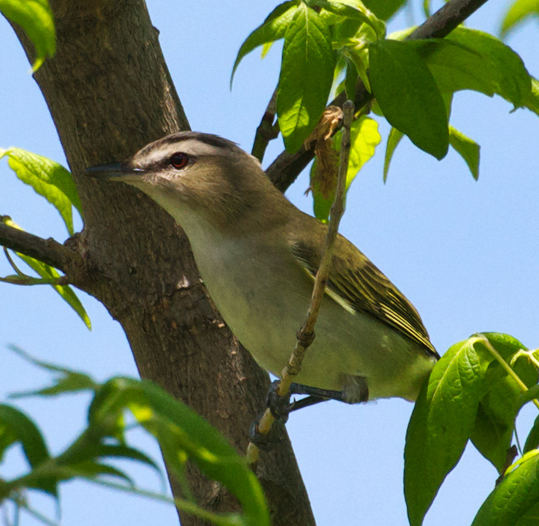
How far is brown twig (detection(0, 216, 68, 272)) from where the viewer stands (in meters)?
3.61

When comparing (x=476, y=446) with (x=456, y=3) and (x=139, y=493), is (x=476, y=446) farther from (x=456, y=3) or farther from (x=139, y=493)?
(x=139, y=493)

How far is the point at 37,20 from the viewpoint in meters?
1.58

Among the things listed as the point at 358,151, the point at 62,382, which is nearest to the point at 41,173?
the point at 358,151

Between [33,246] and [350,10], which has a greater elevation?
[350,10]

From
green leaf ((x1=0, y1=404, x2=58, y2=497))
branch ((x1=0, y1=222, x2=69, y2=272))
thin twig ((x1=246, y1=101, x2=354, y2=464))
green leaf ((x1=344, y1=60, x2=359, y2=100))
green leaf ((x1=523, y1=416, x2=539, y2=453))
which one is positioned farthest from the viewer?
branch ((x1=0, y1=222, x2=69, y2=272))

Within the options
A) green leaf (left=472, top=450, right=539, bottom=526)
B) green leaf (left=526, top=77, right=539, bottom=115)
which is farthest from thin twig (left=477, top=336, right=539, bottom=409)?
green leaf (left=526, top=77, right=539, bottom=115)

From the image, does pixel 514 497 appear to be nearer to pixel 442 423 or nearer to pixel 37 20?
pixel 442 423

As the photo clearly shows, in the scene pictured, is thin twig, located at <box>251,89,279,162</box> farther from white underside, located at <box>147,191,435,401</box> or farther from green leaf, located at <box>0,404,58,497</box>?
A: green leaf, located at <box>0,404,58,497</box>

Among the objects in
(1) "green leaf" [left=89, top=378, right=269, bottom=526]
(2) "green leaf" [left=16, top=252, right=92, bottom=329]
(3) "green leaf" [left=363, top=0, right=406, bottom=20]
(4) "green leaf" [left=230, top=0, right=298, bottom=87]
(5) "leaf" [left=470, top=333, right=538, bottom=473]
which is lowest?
(1) "green leaf" [left=89, top=378, right=269, bottom=526]

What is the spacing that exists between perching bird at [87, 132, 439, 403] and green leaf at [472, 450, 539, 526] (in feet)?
5.11

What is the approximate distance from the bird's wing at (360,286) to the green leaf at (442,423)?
132 cm

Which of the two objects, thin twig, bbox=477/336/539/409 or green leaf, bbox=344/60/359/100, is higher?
green leaf, bbox=344/60/359/100

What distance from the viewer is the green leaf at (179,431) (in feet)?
3.41

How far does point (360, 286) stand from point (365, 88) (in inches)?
43.0
